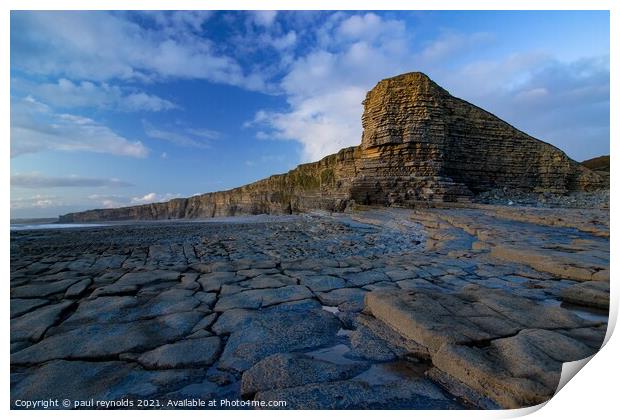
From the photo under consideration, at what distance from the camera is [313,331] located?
1881 mm

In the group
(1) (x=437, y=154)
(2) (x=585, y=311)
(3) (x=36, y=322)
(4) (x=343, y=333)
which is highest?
(1) (x=437, y=154)

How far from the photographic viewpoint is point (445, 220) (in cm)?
885

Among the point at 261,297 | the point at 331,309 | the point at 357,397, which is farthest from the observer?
the point at 261,297

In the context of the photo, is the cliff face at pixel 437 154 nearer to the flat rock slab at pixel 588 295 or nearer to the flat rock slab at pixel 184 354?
the flat rock slab at pixel 588 295

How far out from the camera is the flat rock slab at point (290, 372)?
1.32m

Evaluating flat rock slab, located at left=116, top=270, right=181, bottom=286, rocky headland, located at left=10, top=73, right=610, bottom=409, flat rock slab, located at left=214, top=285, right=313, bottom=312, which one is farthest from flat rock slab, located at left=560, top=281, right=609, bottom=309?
flat rock slab, located at left=116, top=270, right=181, bottom=286

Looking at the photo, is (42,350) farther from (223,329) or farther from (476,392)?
(476,392)

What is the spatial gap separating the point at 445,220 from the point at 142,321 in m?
8.72

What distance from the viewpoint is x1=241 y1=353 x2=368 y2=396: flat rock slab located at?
1.32 meters

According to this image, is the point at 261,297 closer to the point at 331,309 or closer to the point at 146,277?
the point at 331,309

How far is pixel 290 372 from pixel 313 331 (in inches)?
20.4

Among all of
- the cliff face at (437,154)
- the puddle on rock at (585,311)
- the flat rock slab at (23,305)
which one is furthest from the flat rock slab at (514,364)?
the cliff face at (437,154)

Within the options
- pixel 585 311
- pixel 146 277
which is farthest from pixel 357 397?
pixel 146 277

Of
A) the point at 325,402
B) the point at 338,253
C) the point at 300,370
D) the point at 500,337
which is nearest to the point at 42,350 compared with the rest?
the point at 300,370
